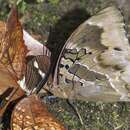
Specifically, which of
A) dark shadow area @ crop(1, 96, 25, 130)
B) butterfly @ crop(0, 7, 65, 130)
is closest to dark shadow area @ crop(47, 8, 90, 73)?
butterfly @ crop(0, 7, 65, 130)

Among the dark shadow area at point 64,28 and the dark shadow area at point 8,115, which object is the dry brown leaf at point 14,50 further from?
the dark shadow area at point 64,28

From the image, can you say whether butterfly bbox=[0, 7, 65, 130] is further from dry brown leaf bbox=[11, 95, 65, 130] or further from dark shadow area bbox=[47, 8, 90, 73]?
dark shadow area bbox=[47, 8, 90, 73]

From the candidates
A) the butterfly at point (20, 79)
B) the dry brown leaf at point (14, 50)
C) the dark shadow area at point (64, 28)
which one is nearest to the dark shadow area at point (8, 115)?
the butterfly at point (20, 79)

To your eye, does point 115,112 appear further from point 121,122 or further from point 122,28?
point 122,28

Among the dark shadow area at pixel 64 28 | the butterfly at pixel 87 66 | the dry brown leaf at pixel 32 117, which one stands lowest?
the dry brown leaf at pixel 32 117

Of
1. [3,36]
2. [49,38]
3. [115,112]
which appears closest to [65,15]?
[49,38]

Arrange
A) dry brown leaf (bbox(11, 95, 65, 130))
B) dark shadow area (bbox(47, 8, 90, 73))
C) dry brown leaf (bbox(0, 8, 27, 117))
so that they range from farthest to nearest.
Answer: dark shadow area (bbox(47, 8, 90, 73)) < dry brown leaf (bbox(0, 8, 27, 117)) < dry brown leaf (bbox(11, 95, 65, 130))
